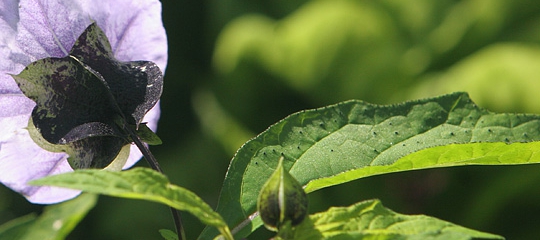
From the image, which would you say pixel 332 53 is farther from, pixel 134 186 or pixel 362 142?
pixel 134 186

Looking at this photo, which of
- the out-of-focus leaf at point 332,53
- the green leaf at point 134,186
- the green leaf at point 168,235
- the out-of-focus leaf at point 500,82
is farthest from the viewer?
the out-of-focus leaf at point 332,53

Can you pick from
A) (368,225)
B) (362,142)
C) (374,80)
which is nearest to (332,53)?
(374,80)

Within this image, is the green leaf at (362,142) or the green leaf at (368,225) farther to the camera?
the green leaf at (362,142)

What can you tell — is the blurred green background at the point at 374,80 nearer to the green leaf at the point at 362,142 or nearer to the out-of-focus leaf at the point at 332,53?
the out-of-focus leaf at the point at 332,53

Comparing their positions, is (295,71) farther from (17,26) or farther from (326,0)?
(17,26)

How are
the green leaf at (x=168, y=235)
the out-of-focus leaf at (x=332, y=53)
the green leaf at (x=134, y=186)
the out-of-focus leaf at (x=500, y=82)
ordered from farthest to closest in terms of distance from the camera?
the out-of-focus leaf at (x=332, y=53) < the out-of-focus leaf at (x=500, y=82) < the green leaf at (x=168, y=235) < the green leaf at (x=134, y=186)

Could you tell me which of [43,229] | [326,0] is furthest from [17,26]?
[326,0]

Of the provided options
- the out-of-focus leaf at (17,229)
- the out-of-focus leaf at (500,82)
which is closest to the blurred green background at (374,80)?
the out-of-focus leaf at (500,82)
